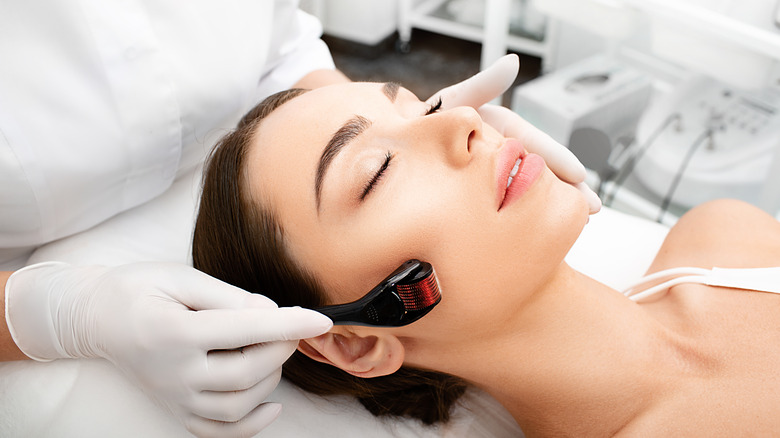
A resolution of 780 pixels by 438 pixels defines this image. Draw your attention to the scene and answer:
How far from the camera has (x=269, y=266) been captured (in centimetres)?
101

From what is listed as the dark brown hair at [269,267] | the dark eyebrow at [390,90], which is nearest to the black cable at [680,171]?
the dark brown hair at [269,267]

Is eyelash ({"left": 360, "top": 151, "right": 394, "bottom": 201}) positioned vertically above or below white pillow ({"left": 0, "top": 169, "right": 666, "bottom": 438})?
above

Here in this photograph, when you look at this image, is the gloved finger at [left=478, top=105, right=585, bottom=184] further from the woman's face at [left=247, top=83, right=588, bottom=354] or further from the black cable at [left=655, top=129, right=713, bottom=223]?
the black cable at [left=655, top=129, right=713, bottom=223]

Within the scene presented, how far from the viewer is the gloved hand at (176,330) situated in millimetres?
852

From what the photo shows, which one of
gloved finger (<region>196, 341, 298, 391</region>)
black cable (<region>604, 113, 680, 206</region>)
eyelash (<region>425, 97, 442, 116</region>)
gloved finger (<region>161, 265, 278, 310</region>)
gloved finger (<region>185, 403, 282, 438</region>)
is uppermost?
eyelash (<region>425, 97, 442, 116</region>)

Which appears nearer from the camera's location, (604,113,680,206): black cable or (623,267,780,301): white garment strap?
(623,267,780,301): white garment strap

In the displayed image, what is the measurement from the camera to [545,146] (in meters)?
1.22

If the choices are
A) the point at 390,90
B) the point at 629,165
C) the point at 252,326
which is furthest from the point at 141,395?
the point at 629,165

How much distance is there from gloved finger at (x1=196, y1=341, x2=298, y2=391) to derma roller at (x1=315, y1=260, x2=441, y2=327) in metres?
0.11

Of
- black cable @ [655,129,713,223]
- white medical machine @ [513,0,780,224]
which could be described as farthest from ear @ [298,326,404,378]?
black cable @ [655,129,713,223]

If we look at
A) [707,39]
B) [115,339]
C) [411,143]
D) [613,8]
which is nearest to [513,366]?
[411,143]

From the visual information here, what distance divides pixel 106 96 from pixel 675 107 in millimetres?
1770

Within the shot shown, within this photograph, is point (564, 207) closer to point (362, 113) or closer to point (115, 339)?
point (362, 113)

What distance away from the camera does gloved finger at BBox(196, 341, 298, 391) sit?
87 centimetres
